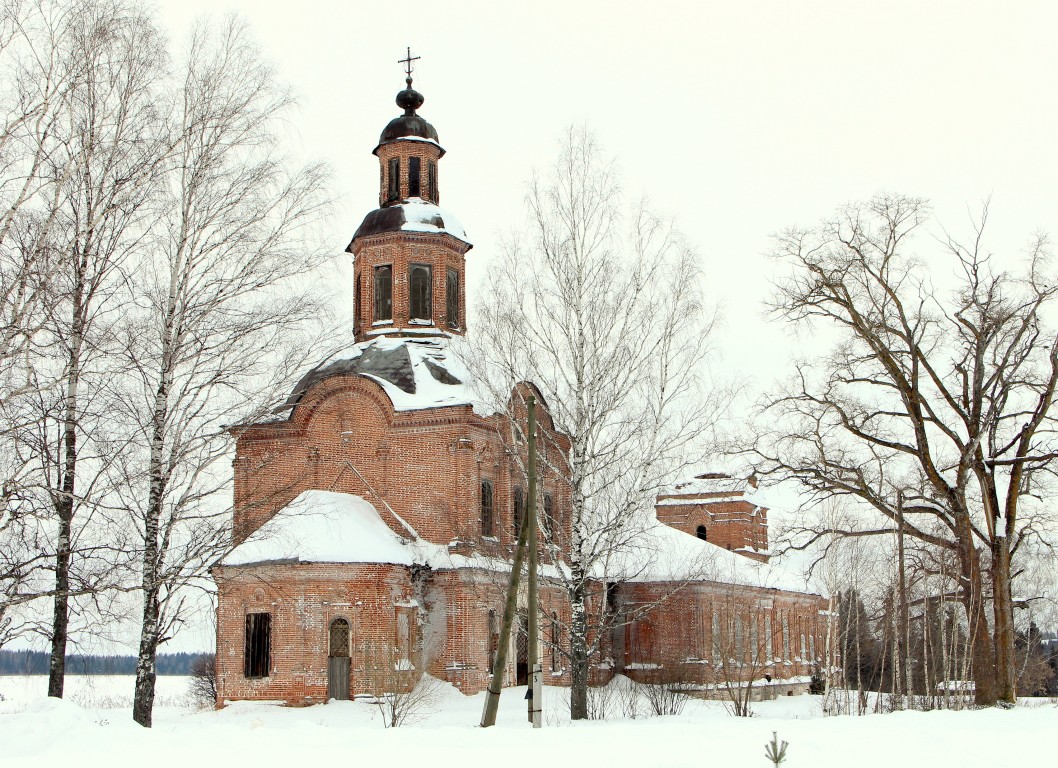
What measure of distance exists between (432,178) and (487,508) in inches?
369

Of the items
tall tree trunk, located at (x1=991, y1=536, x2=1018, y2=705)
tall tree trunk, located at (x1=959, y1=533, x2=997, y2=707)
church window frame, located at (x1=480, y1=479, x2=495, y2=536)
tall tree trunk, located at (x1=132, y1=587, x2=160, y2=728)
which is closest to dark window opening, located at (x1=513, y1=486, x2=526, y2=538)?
church window frame, located at (x1=480, y1=479, x2=495, y2=536)

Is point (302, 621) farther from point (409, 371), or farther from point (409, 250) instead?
point (409, 250)

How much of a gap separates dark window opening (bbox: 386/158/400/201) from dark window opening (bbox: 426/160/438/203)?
2.60 ft

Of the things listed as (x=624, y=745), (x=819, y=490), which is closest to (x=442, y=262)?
(x=819, y=490)

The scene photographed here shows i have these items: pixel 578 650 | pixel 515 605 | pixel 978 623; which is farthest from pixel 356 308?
pixel 978 623

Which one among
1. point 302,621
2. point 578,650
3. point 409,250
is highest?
point 409,250

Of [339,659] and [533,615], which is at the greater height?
[533,615]

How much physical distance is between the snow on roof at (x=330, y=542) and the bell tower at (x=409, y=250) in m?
5.56

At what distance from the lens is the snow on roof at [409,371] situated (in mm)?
25281

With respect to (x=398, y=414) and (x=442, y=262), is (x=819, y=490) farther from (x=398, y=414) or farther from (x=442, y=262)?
(x=442, y=262)

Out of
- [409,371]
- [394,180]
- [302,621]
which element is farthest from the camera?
[394,180]

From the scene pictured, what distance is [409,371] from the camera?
26.0 m

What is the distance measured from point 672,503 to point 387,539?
23742 millimetres

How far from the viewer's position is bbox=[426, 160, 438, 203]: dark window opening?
29.4 m
